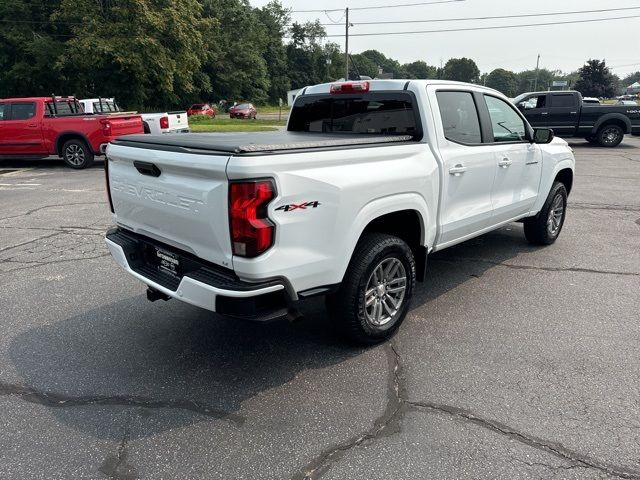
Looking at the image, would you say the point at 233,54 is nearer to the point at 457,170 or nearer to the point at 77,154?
the point at 77,154

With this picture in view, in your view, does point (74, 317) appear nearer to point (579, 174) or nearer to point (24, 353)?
point (24, 353)

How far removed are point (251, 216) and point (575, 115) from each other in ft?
58.3

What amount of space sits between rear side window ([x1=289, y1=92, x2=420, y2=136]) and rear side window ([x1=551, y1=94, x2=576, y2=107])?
1496 centimetres

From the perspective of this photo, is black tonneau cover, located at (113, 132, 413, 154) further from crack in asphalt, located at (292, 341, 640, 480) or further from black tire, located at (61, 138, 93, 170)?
black tire, located at (61, 138, 93, 170)

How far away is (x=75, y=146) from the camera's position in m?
12.4

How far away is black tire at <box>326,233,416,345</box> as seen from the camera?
3.18m

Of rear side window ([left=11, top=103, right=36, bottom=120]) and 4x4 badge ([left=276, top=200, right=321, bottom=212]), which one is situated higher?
rear side window ([left=11, top=103, right=36, bottom=120])

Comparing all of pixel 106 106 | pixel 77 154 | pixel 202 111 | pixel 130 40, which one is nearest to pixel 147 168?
pixel 77 154

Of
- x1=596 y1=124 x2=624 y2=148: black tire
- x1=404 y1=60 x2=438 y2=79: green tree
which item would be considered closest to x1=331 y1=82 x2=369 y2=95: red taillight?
x1=596 y1=124 x2=624 y2=148: black tire

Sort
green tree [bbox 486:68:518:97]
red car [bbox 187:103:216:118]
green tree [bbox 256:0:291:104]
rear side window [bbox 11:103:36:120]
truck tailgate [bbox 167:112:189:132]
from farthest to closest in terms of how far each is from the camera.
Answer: green tree [bbox 486:68:518:97] → green tree [bbox 256:0:291:104] → red car [bbox 187:103:216:118] → truck tailgate [bbox 167:112:189:132] → rear side window [bbox 11:103:36:120]

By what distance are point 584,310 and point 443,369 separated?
1737 mm

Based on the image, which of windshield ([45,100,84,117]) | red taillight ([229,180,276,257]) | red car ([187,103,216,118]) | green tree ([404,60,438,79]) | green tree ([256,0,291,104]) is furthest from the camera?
green tree ([404,60,438,79])

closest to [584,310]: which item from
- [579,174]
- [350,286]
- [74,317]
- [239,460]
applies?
[350,286]

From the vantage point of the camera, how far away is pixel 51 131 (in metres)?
12.2
